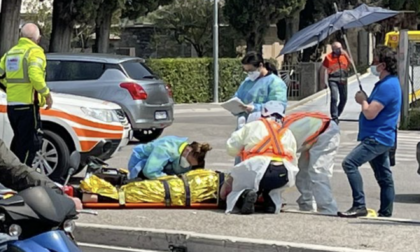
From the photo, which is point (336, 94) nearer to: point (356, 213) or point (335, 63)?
point (335, 63)

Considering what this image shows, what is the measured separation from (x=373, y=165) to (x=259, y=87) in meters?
1.55

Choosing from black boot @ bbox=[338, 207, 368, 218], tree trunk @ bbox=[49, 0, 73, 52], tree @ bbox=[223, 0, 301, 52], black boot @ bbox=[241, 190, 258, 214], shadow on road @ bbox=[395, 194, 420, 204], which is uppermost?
tree @ bbox=[223, 0, 301, 52]

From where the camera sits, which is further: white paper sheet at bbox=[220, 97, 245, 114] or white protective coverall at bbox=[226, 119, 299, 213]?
white paper sheet at bbox=[220, 97, 245, 114]

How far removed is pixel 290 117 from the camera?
8961 mm

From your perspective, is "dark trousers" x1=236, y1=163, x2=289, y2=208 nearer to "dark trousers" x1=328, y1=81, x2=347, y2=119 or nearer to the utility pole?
"dark trousers" x1=328, y1=81, x2=347, y2=119

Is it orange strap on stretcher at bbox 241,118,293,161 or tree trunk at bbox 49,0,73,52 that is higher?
tree trunk at bbox 49,0,73,52

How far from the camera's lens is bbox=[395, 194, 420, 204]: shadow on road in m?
10.5

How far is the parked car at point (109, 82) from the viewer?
1537 cm

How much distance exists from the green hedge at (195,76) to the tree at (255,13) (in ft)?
12.0

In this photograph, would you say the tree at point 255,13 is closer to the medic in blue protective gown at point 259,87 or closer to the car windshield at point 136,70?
the car windshield at point 136,70

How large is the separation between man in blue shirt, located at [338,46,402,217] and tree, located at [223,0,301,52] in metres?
27.1

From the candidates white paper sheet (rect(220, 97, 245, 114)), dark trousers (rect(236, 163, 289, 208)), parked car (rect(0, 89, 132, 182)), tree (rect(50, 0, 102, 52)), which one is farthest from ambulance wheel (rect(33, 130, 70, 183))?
tree (rect(50, 0, 102, 52))

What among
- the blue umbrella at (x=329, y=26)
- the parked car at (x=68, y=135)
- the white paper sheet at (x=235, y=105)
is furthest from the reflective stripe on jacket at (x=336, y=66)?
the white paper sheet at (x=235, y=105)

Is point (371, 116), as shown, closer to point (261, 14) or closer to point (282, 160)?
point (282, 160)
